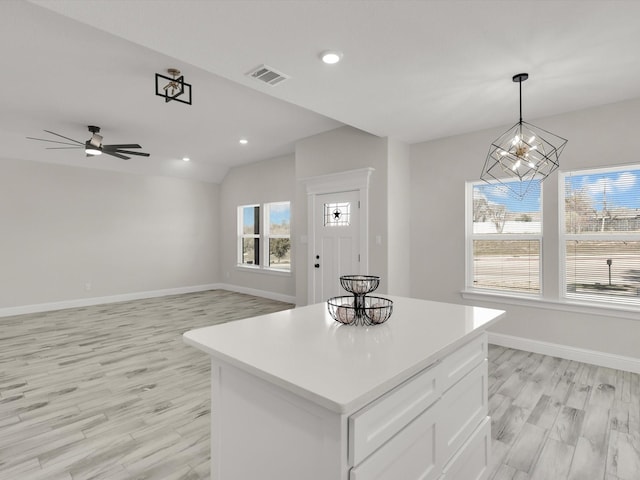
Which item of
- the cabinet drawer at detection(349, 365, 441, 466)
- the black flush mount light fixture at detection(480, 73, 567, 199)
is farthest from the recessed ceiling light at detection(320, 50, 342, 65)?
the cabinet drawer at detection(349, 365, 441, 466)

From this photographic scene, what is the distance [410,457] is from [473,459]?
0.71 meters

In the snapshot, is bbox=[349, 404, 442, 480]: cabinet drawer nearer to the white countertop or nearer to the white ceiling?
the white countertop

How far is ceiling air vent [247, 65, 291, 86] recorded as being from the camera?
2598mm

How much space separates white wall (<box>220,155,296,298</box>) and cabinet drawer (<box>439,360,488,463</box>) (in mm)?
4529

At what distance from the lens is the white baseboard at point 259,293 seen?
6527 mm

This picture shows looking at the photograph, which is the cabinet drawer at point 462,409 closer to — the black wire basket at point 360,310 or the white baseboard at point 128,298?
the black wire basket at point 360,310

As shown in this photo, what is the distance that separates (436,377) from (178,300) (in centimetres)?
640

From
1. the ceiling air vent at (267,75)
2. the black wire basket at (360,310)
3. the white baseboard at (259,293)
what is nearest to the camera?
the black wire basket at (360,310)

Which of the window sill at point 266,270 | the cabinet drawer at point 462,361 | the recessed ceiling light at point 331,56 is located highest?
the recessed ceiling light at point 331,56

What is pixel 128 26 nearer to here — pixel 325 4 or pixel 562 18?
pixel 325 4

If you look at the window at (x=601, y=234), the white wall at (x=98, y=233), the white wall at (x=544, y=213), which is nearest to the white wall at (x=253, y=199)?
the white wall at (x=98, y=233)

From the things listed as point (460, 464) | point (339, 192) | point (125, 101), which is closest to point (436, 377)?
point (460, 464)

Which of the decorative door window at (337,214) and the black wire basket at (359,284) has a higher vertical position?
the decorative door window at (337,214)

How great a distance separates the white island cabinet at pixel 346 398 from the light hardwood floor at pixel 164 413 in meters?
0.74
